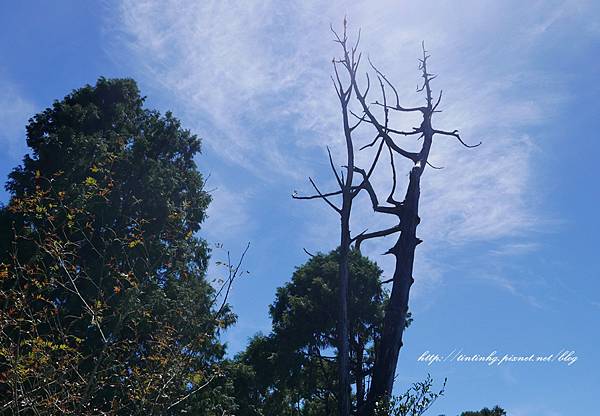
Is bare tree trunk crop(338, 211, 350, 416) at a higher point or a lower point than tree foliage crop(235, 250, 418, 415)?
lower

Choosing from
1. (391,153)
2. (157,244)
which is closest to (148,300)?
(157,244)

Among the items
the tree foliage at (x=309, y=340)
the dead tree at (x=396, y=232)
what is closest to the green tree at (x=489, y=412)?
the tree foliage at (x=309, y=340)

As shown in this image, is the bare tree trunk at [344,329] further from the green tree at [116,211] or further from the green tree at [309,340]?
the green tree at [309,340]

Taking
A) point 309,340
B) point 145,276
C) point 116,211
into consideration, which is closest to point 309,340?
point 309,340

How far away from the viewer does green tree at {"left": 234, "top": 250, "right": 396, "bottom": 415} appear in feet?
59.4

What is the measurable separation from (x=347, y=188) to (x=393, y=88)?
5.89 ft

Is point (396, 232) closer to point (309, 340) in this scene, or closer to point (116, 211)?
point (116, 211)

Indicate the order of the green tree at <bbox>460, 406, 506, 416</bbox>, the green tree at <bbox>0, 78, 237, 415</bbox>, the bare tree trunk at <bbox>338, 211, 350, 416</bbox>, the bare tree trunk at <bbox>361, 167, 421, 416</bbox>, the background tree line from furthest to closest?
the green tree at <bbox>460, 406, 506, 416</bbox> < the green tree at <bbox>0, 78, 237, 415</bbox> < the background tree line < the bare tree trunk at <bbox>338, 211, 350, 416</bbox> < the bare tree trunk at <bbox>361, 167, 421, 416</bbox>

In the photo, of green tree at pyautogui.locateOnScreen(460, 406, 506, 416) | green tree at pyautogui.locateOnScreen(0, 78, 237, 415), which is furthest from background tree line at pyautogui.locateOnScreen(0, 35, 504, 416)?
green tree at pyautogui.locateOnScreen(460, 406, 506, 416)

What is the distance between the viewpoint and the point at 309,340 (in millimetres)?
18438

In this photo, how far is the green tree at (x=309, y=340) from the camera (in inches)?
713

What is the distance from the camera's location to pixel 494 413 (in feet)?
91.1

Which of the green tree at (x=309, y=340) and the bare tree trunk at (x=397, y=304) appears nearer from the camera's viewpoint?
the bare tree trunk at (x=397, y=304)

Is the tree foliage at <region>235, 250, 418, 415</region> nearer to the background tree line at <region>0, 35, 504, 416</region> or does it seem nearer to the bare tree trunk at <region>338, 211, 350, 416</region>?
the background tree line at <region>0, 35, 504, 416</region>
